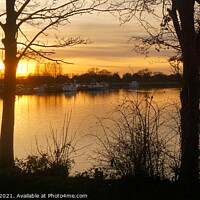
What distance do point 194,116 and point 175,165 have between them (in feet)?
3.24

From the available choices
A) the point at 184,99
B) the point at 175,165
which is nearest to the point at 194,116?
the point at 184,99

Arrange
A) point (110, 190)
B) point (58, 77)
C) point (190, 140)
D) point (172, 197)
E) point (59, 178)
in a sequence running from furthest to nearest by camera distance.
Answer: point (58, 77), point (59, 178), point (190, 140), point (110, 190), point (172, 197)

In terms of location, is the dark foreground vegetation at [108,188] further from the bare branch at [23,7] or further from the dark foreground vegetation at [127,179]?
the bare branch at [23,7]

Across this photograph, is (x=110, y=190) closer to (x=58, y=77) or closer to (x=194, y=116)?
(x=194, y=116)

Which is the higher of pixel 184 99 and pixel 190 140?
pixel 184 99

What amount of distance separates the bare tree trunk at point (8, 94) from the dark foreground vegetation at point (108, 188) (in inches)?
88.6

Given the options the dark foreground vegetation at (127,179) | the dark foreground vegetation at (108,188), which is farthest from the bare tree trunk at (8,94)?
the dark foreground vegetation at (108,188)

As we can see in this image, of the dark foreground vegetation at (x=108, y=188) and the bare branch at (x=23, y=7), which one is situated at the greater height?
the bare branch at (x=23, y=7)

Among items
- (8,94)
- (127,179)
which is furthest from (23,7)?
(127,179)

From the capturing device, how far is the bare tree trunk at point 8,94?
8.30 meters

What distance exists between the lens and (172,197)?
5.10 meters

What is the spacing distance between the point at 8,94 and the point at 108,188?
3.94 meters

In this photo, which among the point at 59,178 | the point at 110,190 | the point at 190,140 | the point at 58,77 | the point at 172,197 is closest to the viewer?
the point at 172,197

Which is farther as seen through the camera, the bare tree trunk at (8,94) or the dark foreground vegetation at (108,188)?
the bare tree trunk at (8,94)
